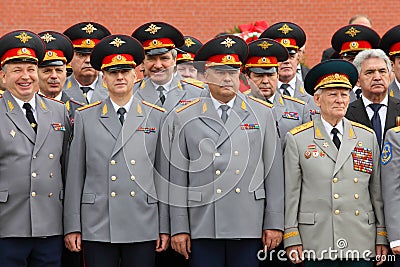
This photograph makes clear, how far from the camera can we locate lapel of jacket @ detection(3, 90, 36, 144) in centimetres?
605

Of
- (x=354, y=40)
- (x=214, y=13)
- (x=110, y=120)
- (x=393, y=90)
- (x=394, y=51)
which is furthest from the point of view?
(x=214, y=13)

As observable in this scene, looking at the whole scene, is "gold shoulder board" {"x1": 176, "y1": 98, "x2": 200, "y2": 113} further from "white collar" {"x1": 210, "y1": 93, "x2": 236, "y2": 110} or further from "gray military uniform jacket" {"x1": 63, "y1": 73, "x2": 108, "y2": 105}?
"gray military uniform jacket" {"x1": 63, "y1": 73, "x2": 108, "y2": 105}

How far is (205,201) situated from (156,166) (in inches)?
16.6

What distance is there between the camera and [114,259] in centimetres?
602

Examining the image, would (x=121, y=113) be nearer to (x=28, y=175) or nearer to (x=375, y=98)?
(x=28, y=175)

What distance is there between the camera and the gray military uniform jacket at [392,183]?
584cm

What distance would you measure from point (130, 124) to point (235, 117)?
2.41 feet

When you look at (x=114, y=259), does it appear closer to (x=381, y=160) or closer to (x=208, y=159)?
(x=208, y=159)

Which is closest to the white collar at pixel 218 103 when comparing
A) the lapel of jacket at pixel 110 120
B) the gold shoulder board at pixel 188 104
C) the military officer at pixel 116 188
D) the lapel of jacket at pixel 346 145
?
the gold shoulder board at pixel 188 104

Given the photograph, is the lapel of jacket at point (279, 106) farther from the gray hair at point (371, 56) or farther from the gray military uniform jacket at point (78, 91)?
the gray military uniform jacket at point (78, 91)

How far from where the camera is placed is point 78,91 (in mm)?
7734

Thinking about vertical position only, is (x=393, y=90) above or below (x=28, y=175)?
above

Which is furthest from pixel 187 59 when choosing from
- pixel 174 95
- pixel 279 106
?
pixel 174 95

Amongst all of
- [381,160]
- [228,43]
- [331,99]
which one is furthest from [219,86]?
[381,160]
